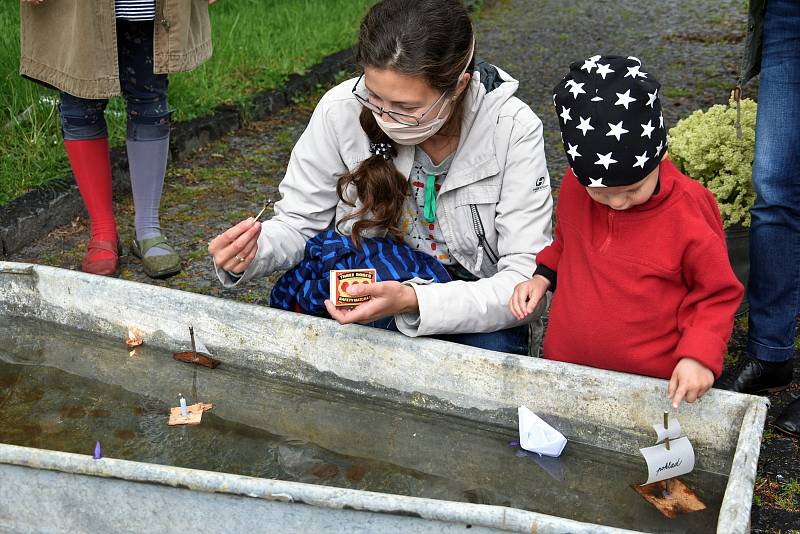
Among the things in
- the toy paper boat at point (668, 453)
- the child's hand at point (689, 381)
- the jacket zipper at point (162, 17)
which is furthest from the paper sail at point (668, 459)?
the jacket zipper at point (162, 17)

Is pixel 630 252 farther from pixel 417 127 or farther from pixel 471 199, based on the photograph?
pixel 417 127

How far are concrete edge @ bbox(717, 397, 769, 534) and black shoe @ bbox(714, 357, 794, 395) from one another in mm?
885

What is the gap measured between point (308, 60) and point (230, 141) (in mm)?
1276

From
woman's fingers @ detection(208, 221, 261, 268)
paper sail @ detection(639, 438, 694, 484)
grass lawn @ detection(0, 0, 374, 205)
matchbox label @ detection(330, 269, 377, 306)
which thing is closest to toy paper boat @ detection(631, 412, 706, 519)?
paper sail @ detection(639, 438, 694, 484)

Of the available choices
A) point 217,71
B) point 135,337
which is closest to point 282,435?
point 135,337

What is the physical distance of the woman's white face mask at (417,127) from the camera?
2543mm

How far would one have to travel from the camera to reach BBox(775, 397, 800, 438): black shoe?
2799mm

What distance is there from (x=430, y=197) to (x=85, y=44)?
159cm

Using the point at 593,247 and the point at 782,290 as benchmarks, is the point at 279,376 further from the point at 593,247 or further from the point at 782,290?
the point at 782,290

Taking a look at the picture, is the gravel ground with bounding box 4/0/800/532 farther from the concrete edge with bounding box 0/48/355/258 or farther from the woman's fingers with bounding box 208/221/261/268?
the woman's fingers with bounding box 208/221/261/268

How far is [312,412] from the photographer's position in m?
2.65

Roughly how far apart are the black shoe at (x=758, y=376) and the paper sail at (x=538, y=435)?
2.89 feet

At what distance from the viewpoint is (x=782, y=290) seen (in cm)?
291

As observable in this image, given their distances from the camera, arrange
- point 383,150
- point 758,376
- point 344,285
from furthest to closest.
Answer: point 758,376 < point 383,150 < point 344,285
